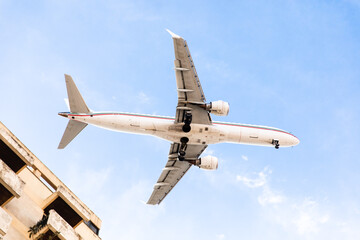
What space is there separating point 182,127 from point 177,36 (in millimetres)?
9943

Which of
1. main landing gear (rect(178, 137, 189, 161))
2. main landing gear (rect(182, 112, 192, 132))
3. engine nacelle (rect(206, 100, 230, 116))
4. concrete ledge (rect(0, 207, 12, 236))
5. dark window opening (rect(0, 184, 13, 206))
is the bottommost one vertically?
main landing gear (rect(178, 137, 189, 161))

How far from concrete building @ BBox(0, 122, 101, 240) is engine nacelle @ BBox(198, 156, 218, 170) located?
567 inches

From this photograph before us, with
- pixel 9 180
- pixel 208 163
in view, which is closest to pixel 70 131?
pixel 9 180

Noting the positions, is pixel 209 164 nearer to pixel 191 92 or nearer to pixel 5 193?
pixel 191 92

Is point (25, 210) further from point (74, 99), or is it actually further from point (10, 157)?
point (74, 99)

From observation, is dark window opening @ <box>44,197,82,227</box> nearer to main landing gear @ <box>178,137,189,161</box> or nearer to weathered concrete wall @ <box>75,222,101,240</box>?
weathered concrete wall @ <box>75,222,101,240</box>

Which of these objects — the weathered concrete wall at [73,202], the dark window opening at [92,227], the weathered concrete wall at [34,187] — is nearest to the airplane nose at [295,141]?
the dark window opening at [92,227]

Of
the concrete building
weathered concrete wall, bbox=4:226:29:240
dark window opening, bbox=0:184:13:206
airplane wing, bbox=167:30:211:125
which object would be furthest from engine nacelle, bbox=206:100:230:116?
weathered concrete wall, bbox=4:226:29:240

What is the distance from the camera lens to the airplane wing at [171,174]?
45.7 metres

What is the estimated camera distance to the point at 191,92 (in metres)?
39.2

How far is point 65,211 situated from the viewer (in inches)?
1346

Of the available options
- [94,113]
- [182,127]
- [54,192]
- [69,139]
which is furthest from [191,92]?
[54,192]

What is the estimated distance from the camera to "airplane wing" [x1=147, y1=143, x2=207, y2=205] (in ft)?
150

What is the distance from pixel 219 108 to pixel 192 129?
3424 millimetres
